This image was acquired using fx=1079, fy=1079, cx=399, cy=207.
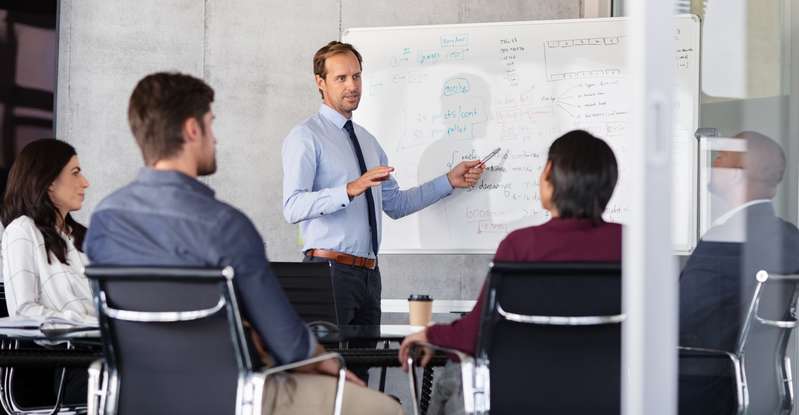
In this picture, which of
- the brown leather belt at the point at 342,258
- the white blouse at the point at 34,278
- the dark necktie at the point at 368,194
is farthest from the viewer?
the dark necktie at the point at 368,194

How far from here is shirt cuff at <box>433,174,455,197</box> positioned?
16.4ft

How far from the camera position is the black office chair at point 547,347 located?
240 centimetres

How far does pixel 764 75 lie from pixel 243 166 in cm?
363

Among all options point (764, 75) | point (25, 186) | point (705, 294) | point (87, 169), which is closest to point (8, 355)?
point (25, 186)

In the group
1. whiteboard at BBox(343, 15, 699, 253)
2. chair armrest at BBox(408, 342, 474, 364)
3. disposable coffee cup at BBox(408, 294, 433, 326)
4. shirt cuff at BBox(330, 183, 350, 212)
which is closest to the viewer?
chair armrest at BBox(408, 342, 474, 364)

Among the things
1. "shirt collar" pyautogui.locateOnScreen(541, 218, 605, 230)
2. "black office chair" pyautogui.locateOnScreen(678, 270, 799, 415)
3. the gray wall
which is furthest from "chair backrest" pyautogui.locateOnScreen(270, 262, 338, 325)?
the gray wall

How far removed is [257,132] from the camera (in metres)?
5.95

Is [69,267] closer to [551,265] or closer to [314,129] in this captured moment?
[314,129]

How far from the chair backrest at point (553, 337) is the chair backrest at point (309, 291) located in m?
1.32

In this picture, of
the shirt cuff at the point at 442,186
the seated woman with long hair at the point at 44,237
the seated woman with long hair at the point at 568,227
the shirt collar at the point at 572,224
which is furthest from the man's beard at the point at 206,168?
the shirt cuff at the point at 442,186

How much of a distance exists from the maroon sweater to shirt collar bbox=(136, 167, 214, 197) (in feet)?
2.24

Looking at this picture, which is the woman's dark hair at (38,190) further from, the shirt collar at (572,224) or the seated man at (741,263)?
the seated man at (741,263)

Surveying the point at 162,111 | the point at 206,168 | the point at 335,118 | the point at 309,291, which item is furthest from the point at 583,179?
the point at 335,118

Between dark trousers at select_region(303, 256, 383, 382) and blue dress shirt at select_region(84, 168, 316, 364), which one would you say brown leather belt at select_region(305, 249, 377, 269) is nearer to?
dark trousers at select_region(303, 256, 383, 382)
